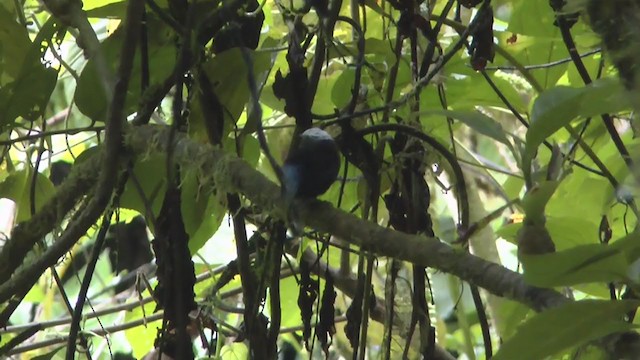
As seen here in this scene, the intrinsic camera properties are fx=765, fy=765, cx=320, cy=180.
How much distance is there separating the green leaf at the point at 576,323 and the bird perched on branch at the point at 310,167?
6.3 inches

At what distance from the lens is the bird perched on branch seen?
0.47m

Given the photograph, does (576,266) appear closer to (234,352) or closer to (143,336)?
(234,352)

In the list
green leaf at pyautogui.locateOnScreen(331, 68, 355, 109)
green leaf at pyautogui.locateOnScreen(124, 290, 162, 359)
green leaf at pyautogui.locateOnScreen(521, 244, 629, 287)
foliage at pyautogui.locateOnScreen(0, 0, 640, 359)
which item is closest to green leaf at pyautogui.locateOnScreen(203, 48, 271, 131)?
foliage at pyautogui.locateOnScreen(0, 0, 640, 359)

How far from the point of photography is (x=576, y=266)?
36 cm

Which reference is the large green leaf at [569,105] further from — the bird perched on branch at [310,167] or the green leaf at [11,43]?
the green leaf at [11,43]

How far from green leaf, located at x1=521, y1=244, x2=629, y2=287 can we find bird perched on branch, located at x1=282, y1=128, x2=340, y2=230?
5.9 inches

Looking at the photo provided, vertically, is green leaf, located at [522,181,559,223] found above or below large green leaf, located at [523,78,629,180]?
below

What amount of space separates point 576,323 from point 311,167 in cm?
18

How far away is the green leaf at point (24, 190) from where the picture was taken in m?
0.82

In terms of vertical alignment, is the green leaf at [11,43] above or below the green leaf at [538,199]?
above

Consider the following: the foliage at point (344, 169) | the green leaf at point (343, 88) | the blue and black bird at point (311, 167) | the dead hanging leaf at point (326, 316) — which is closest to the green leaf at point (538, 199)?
the foliage at point (344, 169)

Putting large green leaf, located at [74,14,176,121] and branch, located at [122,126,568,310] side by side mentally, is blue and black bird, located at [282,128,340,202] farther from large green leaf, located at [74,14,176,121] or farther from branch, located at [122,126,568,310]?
large green leaf, located at [74,14,176,121]

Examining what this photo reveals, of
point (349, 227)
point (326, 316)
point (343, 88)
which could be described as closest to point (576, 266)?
point (349, 227)

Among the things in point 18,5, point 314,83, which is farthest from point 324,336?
point 18,5
